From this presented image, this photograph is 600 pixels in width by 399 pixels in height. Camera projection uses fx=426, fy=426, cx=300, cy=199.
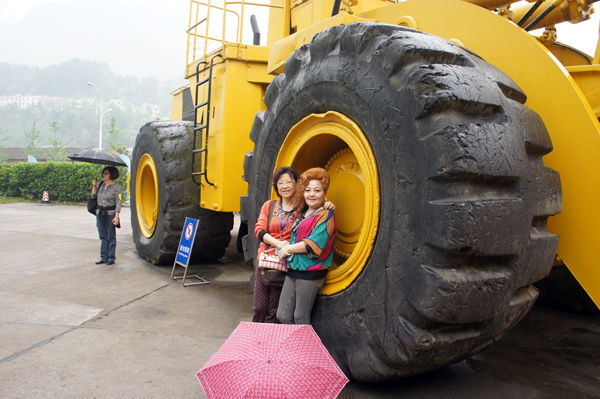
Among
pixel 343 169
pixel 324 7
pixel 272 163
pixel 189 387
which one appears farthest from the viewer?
A: pixel 324 7

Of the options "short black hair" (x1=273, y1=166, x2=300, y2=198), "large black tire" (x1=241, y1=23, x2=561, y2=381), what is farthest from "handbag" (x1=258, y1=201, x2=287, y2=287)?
"large black tire" (x1=241, y1=23, x2=561, y2=381)

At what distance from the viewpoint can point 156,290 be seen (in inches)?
190

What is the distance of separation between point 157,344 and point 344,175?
1908 millimetres

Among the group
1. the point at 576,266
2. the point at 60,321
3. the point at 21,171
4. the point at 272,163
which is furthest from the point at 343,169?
the point at 21,171

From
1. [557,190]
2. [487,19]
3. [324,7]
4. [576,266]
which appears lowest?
[576,266]

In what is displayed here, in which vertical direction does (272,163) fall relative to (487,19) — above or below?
below

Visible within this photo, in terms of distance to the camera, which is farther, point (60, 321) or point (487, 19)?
point (60, 321)

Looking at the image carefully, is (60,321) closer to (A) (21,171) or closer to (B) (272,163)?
(B) (272,163)

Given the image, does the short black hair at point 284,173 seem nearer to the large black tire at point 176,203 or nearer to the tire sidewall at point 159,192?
the large black tire at point 176,203

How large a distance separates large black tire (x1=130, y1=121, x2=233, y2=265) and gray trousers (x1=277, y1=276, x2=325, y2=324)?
3176 mm

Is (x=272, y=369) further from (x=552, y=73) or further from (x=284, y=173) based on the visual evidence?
(x=552, y=73)

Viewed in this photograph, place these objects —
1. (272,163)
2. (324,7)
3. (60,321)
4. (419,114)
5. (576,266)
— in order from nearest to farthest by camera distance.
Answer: (419,114) → (576,266) → (272,163) → (60,321) → (324,7)

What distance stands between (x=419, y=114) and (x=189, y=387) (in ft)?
6.73

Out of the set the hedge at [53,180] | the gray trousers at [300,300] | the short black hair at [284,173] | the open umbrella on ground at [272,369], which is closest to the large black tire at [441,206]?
the gray trousers at [300,300]
